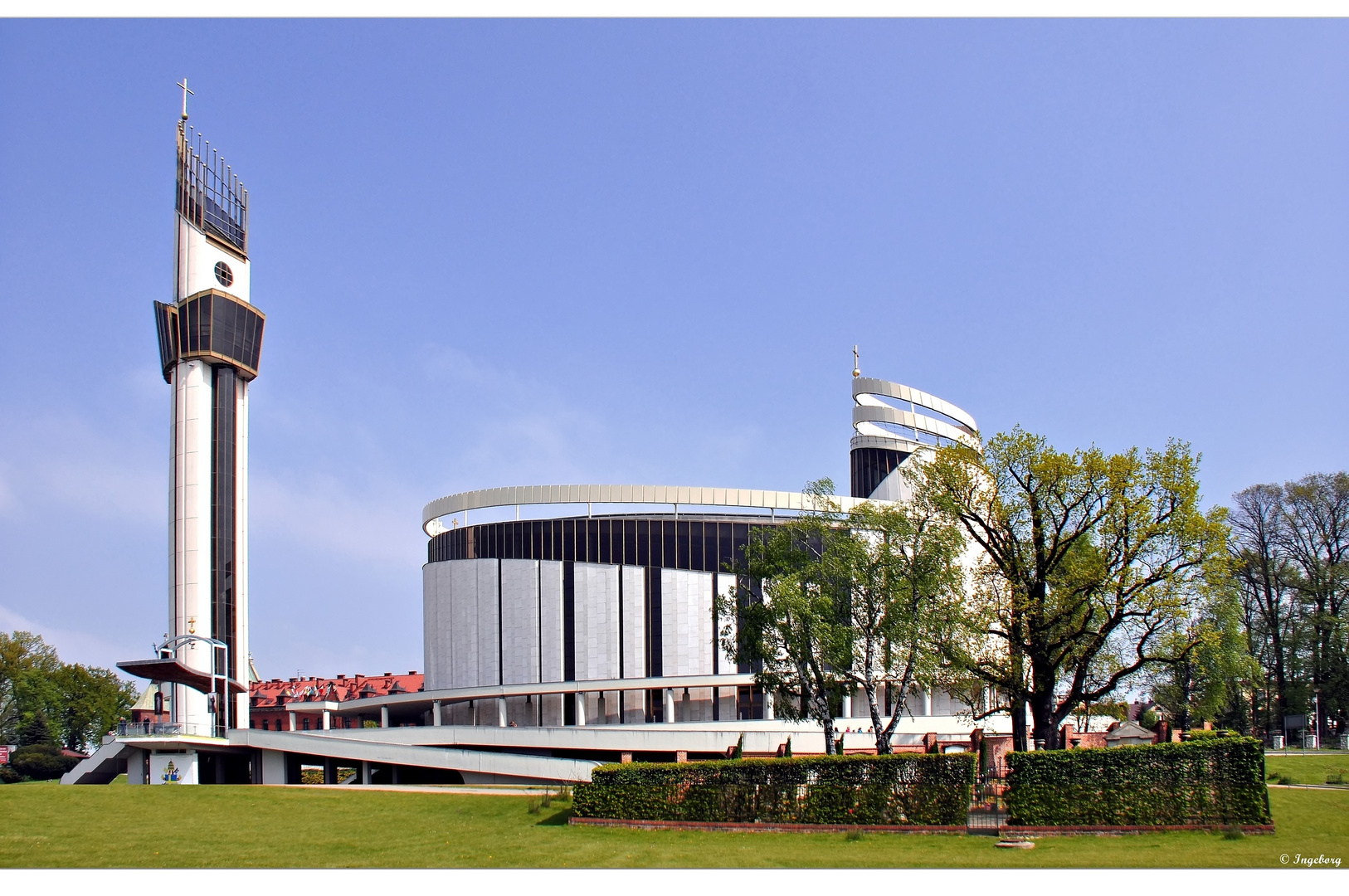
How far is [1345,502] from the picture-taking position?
65938 millimetres

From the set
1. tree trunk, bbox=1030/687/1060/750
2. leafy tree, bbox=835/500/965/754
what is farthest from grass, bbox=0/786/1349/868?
A: leafy tree, bbox=835/500/965/754

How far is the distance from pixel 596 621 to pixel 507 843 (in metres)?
32.4

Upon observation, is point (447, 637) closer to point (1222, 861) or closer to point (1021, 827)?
point (1021, 827)

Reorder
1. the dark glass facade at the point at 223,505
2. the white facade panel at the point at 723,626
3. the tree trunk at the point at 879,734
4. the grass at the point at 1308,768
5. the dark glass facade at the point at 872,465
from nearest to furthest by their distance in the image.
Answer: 1. the tree trunk at the point at 879,734
2. the grass at the point at 1308,768
3. the white facade panel at the point at 723,626
4. the dark glass facade at the point at 223,505
5. the dark glass facade at the point at 872,465

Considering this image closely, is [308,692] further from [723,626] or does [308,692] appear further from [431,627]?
[723,626]

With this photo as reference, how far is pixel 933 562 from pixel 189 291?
44.7m

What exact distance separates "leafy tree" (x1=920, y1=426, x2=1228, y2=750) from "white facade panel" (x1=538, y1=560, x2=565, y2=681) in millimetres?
28166

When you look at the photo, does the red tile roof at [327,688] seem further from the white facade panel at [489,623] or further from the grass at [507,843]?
the grass at [507,843]

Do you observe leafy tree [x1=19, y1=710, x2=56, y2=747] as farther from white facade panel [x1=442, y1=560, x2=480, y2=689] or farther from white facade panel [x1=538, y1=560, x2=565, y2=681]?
white facade panel [x1=538, y1=560, x2=565, y2=681]

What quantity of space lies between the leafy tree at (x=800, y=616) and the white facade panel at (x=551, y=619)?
23.1 metres


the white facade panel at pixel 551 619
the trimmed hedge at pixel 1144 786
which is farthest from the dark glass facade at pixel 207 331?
the trimmed hedge at pixel 1144 786

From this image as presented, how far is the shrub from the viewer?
73.2m

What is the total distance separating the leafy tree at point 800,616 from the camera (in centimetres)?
3284
